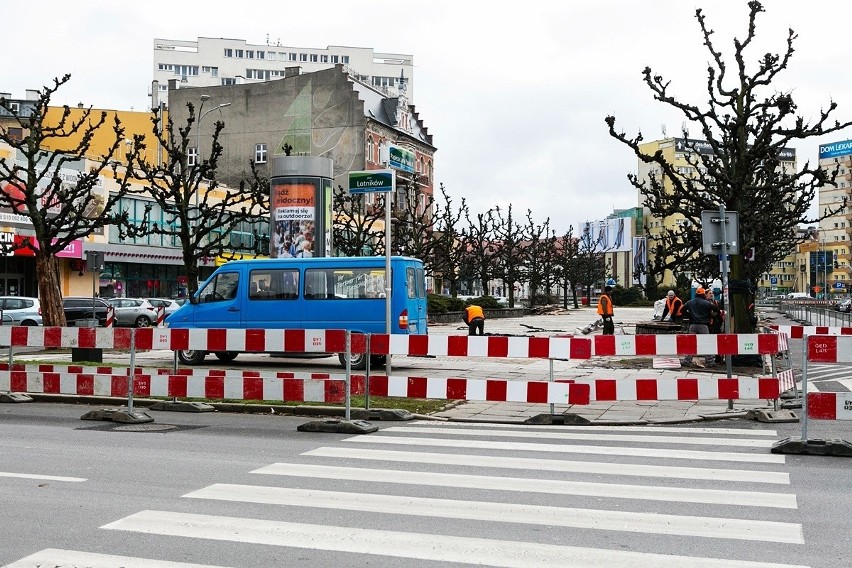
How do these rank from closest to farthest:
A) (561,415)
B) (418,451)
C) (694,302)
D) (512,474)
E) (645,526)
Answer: (645,526) < (512,474) < (418,451) < (561,415) < (694,302)

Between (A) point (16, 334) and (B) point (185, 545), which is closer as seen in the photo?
(B) point (185, 545)

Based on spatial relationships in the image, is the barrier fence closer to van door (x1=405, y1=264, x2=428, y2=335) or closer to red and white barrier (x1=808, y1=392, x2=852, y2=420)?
red and white barrier (x1=808, y1=392, x2=852, y2=420)

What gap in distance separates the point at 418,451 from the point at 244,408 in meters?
4.26

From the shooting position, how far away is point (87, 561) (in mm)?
5648

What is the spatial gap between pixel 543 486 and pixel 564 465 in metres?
1.11

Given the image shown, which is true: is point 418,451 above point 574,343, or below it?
below

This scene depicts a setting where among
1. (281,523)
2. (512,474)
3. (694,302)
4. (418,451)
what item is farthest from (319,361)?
(281,523)

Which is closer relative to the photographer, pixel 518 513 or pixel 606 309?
pixel 518 513

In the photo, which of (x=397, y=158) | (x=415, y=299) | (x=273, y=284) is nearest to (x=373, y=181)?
(x=397, y=158)

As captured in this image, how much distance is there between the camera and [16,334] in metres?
14.1

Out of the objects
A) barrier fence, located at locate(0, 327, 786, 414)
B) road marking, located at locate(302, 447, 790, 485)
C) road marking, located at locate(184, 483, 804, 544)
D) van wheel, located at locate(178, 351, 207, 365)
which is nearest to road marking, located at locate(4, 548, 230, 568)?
road marking, located at locate(184, 483, 804, 544)

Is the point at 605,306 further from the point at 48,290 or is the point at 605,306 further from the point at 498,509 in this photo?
the point at 498,509

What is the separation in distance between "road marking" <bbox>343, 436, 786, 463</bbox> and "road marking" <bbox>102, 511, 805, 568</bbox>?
12.8 feet

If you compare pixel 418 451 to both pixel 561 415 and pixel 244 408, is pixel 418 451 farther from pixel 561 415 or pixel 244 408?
pixel 244 408
